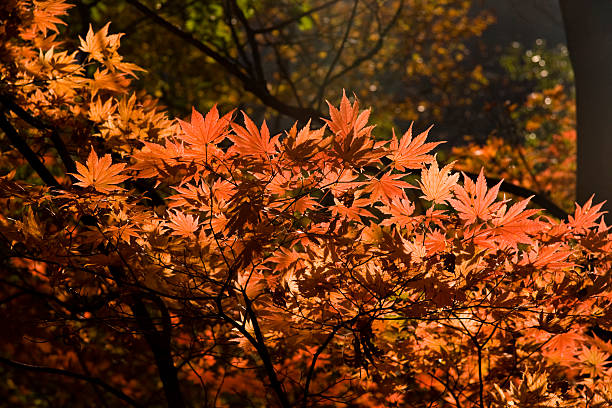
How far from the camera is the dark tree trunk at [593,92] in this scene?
2.88 meters

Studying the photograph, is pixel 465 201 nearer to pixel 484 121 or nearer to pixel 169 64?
pixel 169 64

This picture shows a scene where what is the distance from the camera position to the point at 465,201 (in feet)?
4.63

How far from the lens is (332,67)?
172 inches

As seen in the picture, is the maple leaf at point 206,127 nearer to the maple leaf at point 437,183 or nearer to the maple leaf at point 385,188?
the maple leaf at point 385,188

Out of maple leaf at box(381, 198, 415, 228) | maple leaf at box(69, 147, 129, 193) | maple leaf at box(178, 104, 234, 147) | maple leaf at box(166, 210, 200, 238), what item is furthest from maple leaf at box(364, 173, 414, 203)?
maple leaf at box(69, 147, 129, 193)

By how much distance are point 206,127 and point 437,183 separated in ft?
2.24

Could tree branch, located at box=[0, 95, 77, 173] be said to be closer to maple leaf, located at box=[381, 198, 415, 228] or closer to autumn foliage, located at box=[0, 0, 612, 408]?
autumn foliage, located at box=[0, 0, 612, 408]

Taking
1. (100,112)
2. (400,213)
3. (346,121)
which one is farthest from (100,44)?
(400,213)

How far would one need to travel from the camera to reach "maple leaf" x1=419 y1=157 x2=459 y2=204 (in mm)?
1448

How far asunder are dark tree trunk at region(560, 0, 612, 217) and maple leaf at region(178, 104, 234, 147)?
2.46 meters

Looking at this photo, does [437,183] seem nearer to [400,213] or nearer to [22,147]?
[400,213]

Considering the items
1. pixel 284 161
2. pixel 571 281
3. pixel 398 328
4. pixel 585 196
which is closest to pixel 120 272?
pixel 284 161

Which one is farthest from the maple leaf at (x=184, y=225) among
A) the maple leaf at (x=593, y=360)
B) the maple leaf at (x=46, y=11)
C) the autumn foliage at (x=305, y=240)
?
the maple leaf at (x=593, y=360)

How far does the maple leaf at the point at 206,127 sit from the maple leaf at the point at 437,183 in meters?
0.59
